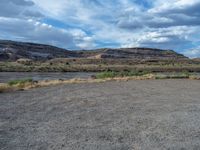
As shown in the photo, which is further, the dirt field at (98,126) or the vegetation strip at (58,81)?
the vegetation strip at (58,81)

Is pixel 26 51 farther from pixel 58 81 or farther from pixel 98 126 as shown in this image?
pixel 98 126

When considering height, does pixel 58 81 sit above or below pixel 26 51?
below

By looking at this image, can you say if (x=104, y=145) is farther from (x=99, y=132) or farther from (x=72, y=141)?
(x=99, y=132)

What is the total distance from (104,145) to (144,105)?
900 cm

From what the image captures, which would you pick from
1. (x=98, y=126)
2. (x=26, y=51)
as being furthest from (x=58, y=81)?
(x=26, y=51)

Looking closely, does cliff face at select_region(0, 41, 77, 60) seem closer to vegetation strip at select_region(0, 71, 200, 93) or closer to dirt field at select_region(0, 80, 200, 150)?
vegetation strip at select_region(0, 71, 200, 93)

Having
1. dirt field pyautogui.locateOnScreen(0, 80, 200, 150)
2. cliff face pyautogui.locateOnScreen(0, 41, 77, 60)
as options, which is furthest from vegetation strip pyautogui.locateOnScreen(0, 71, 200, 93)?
cliff face pyautogui.locateOnScreen(0, 41, 77, 60)

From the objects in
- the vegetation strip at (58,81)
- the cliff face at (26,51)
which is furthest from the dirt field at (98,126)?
the cliff face at (26,51)

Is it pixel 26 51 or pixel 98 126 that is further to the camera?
pixel 26 51

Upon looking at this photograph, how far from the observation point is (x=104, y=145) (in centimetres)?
930

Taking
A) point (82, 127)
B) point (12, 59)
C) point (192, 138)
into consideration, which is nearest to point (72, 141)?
point (82, 127)

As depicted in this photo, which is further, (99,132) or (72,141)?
(99,132)

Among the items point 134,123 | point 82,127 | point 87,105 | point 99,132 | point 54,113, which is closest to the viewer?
point 99,132

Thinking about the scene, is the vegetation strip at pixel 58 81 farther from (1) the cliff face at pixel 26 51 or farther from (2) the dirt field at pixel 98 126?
(1) the cliff face at pixel 26 51
